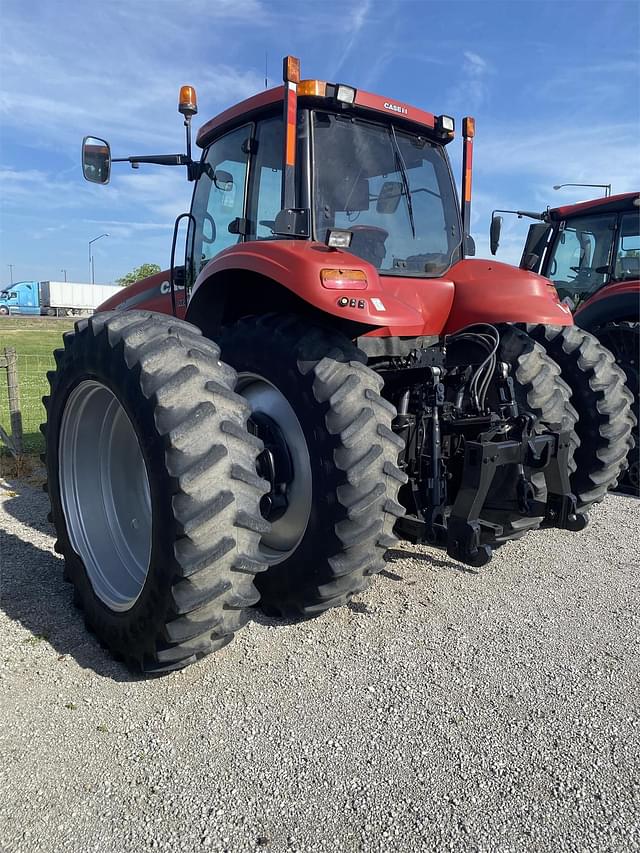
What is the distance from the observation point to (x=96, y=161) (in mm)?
4168

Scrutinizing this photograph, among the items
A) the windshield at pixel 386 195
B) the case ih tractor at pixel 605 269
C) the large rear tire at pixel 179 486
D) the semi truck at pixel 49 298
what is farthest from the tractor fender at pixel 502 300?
the semi truck at pixel 49 298

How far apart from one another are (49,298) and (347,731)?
2056 inches

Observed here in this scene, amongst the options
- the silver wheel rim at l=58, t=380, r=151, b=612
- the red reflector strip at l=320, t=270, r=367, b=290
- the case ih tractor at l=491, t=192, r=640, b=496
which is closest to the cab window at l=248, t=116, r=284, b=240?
the red reflector strip at l=320, t=270, r=367, b=290

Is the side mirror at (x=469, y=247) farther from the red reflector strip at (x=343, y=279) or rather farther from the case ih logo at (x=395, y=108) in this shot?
the red reflector strip at (x=343, y=279)

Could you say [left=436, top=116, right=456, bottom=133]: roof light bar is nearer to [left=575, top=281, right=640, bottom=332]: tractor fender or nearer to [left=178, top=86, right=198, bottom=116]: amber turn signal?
[left=178, top=86, right=198, bottom=116]: amber turn signal

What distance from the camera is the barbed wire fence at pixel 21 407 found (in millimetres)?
6496

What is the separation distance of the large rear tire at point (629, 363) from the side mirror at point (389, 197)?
140 inches

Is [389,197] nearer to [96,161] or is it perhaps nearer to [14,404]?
[96,161]

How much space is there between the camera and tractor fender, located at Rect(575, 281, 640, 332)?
6492 millimetres

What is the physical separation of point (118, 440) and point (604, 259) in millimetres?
6006

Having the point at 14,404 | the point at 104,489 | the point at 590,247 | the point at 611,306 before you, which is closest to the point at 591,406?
the point at 611,306

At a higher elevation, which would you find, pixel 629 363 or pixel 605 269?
pixel 605 269

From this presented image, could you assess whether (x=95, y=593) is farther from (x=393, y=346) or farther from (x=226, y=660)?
(x=393, y=346)

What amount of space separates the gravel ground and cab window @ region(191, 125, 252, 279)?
2322 mm
